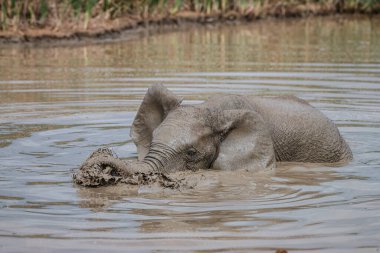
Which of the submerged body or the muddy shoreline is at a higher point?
the submerged body

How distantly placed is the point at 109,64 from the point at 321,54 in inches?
193

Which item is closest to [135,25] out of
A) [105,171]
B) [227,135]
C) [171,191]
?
[227,135]

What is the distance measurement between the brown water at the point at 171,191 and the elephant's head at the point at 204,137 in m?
0.27

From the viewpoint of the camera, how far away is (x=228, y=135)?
10039 mm

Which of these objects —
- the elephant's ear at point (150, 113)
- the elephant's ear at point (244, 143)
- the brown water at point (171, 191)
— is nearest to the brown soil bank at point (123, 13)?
the brown water at point (171, 191)

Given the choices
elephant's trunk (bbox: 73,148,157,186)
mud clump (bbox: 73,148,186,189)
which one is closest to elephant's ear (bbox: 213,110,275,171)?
mud clump (bbox: 73,148,186,189)

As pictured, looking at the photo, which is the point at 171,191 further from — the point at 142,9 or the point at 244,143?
the point at 142,9

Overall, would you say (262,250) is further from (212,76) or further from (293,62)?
(293,62)

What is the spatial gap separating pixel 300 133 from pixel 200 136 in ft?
4.76

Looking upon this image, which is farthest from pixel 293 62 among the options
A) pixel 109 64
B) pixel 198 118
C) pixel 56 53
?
pixel 198 118

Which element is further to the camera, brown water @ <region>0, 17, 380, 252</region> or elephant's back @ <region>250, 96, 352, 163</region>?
elephant's back @ <region>250, 96, 352, 163</region>

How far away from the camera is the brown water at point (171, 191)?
7387mm

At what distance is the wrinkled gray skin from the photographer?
31.3ft

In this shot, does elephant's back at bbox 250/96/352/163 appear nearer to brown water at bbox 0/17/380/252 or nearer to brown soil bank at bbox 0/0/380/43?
brown water at bbox 0/17/380/252
